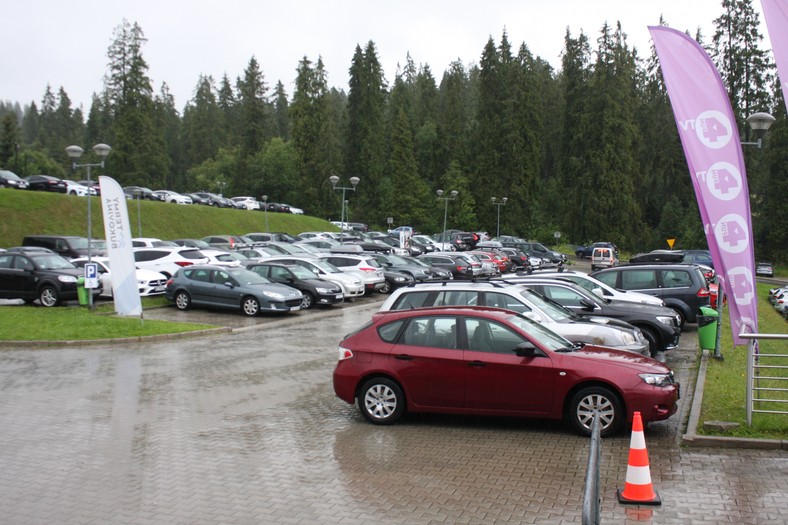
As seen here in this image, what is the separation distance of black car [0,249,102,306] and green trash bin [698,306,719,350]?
56.0ft

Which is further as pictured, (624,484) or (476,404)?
(476,404)

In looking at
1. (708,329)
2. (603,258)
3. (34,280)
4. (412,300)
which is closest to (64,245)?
(34,280)

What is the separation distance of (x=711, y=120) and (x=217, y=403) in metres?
8.71

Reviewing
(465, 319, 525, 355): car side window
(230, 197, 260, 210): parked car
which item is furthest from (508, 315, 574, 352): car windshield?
(230, 197, 260, 210): parked car

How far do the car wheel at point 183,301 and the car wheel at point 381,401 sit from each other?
14.8 m

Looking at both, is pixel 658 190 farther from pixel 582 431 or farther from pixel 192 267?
pixel 582 431

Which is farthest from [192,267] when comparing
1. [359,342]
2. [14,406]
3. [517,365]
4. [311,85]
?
[311,85]

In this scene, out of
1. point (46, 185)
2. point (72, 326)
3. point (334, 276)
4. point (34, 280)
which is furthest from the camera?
point (46, 185)

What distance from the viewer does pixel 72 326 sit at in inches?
701

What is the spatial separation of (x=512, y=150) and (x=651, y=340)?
64990 mm

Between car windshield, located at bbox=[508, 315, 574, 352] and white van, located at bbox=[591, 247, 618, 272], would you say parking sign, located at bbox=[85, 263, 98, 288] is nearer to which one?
car windshield, located at bbox=[508, 315, 574, 352]

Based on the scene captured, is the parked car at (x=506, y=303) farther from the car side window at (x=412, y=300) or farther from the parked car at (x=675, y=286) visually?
the parked car at (x=675, y=286)

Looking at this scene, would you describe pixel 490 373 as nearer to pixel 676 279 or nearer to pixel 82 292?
pixel 676 279

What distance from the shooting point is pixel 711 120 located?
34.2 feet
